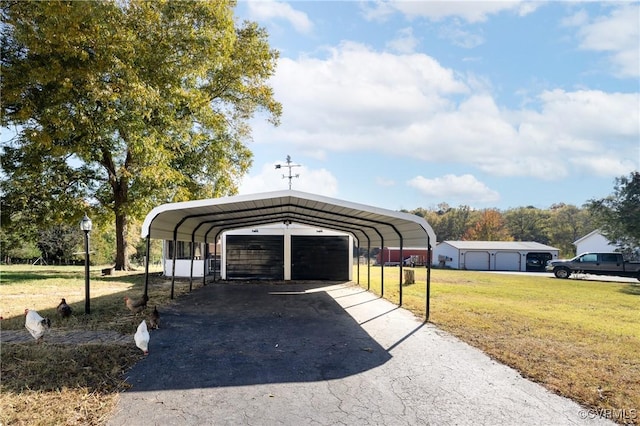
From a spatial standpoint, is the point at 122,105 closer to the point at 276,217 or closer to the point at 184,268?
the point at 276,217

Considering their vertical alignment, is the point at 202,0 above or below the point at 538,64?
above

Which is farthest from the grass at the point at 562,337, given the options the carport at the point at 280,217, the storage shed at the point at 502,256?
the storage shed at the point at 502,256

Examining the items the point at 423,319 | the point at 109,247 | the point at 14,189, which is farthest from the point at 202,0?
the point at 109,247

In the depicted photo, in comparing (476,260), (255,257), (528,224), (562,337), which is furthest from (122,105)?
(528,224)

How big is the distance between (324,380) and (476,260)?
115 feet

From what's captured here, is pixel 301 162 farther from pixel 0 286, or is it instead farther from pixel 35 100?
pixel 0 286

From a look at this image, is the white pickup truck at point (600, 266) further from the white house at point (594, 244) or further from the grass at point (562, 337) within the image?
the white house at point (594, 244)

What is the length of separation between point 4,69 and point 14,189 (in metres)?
5.50

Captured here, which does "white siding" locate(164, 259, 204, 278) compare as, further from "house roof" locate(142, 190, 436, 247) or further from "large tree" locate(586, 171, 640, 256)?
"large tree" locate(586, 171, 640, 256)

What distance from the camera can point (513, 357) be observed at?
5.65 metres

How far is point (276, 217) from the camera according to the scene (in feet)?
48.1

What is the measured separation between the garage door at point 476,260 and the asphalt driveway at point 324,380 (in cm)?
3090

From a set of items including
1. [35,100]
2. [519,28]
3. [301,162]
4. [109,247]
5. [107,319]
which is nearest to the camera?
[107,319]

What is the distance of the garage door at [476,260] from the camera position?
36.4 meters
